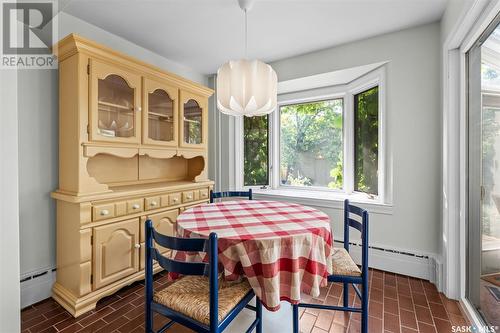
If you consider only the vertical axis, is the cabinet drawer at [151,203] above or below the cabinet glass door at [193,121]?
below

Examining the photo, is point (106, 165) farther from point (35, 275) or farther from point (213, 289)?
point (213, 289)

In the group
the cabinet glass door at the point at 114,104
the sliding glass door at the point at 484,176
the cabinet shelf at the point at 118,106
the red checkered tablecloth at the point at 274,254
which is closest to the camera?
the red checkered tablecloth at the point at 274,254

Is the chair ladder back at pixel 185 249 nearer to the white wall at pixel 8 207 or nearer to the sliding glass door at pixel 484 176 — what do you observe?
the white wall at pixel 8 207

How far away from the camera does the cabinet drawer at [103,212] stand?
181cm

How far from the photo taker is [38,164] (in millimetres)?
1906

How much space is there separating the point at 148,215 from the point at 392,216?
236cm

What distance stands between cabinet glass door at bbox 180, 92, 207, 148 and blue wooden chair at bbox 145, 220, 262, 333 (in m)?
1.68

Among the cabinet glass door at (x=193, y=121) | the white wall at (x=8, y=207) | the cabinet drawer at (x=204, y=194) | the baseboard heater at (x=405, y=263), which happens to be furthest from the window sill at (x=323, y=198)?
the white wall at (x=8, y=207)

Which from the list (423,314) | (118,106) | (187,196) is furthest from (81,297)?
(423,314)

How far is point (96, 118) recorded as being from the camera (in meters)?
1.88

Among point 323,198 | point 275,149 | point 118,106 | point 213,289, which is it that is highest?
point 118,106

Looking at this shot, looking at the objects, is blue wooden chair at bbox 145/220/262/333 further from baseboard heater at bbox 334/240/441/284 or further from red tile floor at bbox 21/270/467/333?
baseboard heater at bbox 334/240/441/284

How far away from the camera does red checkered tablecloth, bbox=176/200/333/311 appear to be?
1.18m

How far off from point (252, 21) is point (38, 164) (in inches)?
84.1
